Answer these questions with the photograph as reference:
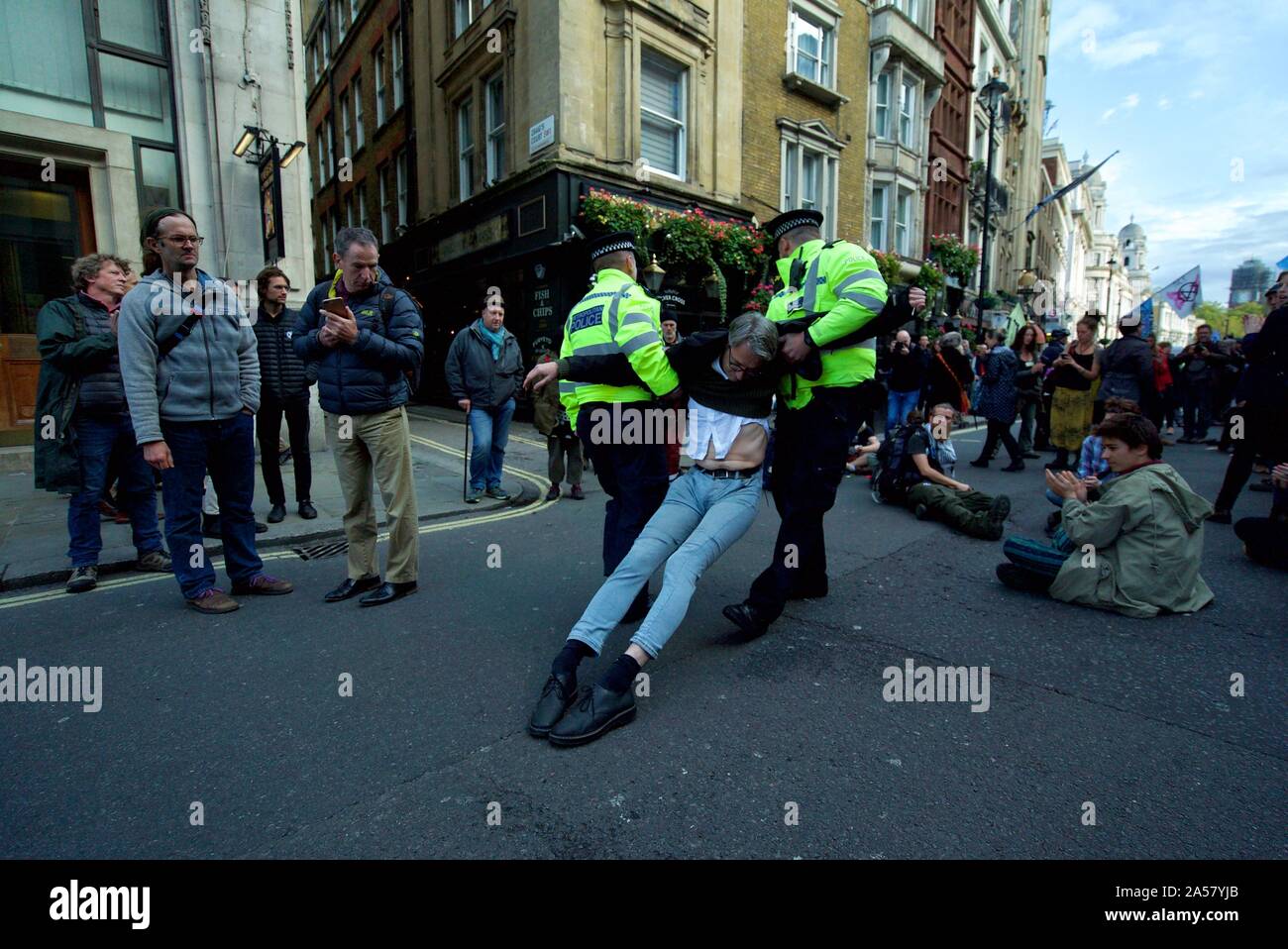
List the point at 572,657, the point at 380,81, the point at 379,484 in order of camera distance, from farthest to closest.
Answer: the point at 380,81 → the point at 379,484 → the point at 572,657

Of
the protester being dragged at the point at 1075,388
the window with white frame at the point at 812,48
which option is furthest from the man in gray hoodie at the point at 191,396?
the window with white frame at the point at 812,48

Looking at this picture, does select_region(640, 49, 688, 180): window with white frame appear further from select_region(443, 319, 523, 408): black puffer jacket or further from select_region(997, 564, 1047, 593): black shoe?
select_region(997, 564, 1047, 593): black shoe

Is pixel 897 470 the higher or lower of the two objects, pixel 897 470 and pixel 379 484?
the lower

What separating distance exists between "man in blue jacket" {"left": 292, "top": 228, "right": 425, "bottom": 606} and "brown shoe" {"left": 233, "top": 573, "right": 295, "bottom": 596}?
0.37m

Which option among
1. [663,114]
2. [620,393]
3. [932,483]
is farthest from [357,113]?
[620,393]

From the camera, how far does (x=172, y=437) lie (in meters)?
4.09

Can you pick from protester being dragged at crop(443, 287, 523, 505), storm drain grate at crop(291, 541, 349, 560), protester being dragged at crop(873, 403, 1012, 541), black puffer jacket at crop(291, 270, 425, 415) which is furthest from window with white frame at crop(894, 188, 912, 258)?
black puffer jacket at crop(291, 270, 425, 415)

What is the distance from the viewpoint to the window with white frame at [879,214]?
69.4 ft

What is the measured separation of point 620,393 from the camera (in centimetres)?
359

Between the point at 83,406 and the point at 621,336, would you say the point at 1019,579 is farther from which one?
the point at 83,406

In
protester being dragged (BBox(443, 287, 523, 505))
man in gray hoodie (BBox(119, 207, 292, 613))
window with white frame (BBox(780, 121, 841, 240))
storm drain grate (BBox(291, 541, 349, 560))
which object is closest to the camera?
man in gray hoodie (BBox(119, 207, 292, 613))

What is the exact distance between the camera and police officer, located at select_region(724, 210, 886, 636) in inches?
137

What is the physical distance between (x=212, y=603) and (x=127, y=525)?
2.73 metres
